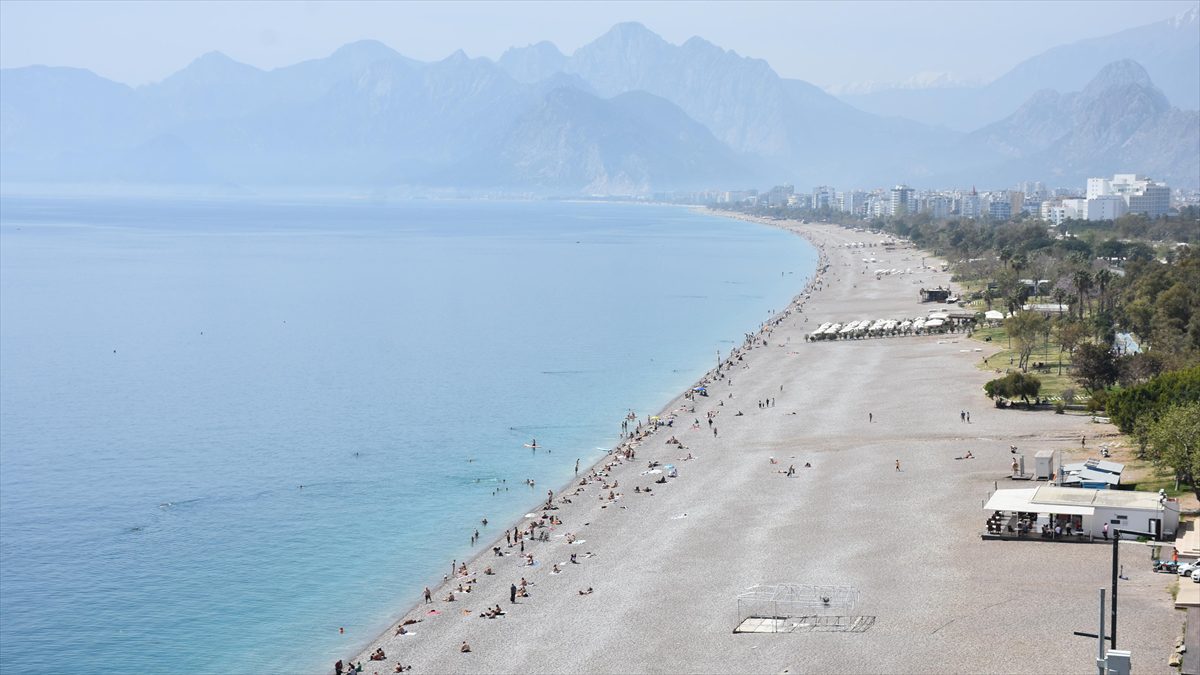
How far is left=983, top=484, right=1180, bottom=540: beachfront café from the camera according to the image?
106 feet

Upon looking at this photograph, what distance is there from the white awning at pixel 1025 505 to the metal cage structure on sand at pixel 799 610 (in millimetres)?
6325

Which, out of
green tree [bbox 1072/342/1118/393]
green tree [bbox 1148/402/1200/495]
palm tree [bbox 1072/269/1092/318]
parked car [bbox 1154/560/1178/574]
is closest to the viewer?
parked car [bbox 1154/560/1178/574]

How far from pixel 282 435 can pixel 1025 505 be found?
31788 millimetres

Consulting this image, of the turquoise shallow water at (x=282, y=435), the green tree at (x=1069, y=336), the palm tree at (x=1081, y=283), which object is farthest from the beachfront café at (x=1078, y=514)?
the palm tree at (x=1081, y=283)

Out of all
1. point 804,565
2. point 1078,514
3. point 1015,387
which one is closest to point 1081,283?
point 1015,387

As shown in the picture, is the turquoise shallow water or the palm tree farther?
the palm tree

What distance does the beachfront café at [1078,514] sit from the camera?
1270 inches

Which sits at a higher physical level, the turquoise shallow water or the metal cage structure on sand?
the metal cage structure on sand

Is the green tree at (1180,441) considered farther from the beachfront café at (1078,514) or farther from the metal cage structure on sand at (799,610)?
the metal cage structure on sand at (799,610)

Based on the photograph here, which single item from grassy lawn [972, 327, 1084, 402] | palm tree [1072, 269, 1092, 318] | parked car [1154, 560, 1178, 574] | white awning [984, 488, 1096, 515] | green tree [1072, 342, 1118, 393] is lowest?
parked car [1154, 560, 1178, 574]

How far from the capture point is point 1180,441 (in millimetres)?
35000

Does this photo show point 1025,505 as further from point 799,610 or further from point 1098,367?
point 1098,367

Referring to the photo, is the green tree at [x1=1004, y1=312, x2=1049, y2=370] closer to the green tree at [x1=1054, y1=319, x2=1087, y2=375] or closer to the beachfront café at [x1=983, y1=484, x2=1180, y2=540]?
the green tree at [x1=1054, y1=319, x2=1087, y2=375]

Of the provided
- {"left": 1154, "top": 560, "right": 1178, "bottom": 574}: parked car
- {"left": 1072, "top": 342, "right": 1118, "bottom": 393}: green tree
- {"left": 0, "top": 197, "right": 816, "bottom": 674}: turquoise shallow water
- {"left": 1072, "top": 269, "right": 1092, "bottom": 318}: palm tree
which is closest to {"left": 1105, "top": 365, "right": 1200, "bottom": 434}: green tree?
{"left": 1072, "top": 342, "right": 1118, "bottom": 393}: green tree
